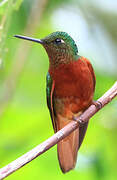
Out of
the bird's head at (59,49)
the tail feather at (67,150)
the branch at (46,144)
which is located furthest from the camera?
the tail feather at (67,150)

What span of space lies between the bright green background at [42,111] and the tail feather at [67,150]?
128mm

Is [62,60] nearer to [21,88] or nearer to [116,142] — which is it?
[116,142]

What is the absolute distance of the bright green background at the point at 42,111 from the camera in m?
3.93

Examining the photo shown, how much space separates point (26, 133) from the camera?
166 inches

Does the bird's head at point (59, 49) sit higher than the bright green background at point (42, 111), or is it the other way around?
the bird's head at point (59, 49)

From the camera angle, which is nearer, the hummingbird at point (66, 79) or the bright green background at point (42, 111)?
the hummingbird at point (66, 79)

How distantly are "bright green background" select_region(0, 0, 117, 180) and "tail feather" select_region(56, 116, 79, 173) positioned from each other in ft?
0.42

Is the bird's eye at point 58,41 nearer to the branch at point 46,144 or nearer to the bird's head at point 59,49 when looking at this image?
the bird's head at point 59,49

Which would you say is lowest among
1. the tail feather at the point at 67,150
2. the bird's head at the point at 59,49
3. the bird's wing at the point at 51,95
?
the tail feather at the point at 67,150

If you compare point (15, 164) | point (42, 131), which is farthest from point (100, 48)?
point (15, 164)

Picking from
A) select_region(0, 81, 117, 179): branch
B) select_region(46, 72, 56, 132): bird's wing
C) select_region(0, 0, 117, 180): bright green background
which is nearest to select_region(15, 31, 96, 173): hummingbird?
select_region(46, 72, 56, 132): bird's wing

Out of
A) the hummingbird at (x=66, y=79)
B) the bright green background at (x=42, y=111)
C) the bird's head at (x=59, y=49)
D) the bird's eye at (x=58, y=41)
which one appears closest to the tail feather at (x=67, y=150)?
the hummingbird at (x=66, y=79)

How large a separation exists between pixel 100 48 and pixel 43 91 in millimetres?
736

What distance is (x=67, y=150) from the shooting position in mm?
3938
